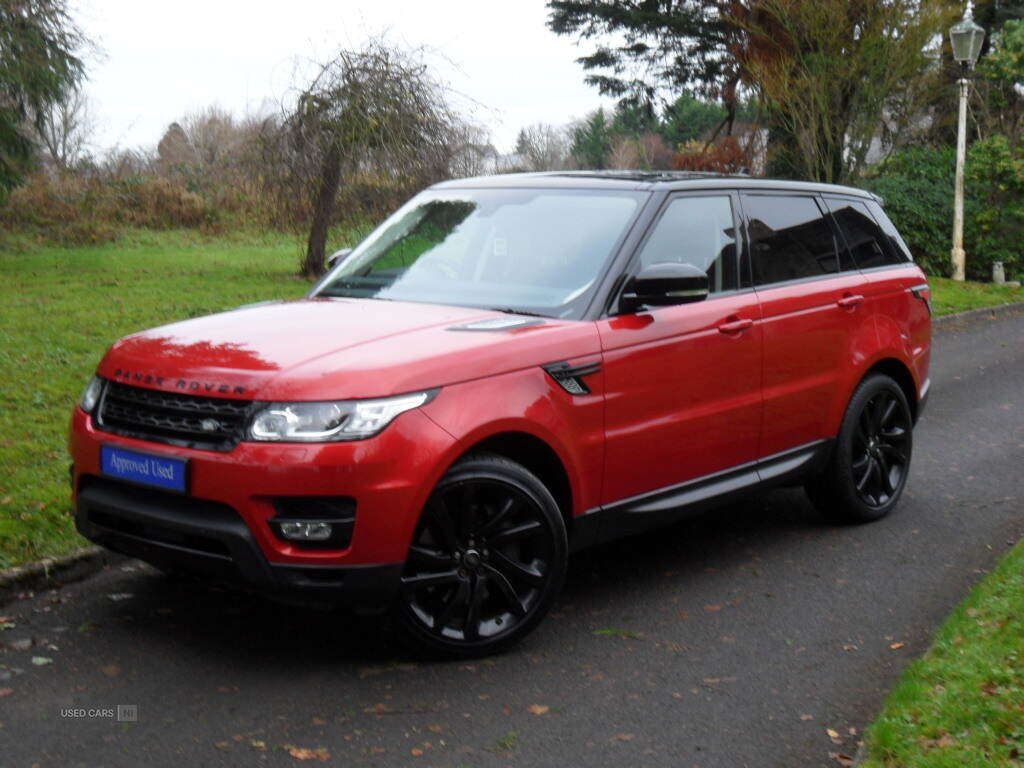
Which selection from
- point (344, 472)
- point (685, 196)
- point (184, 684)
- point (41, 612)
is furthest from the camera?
point (685, 196)

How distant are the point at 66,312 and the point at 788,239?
10825 millimetres

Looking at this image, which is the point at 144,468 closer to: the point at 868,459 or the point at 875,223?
the point at 868,459

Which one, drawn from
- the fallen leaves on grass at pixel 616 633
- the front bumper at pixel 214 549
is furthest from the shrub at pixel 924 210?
the front bumper at pixel 214 549

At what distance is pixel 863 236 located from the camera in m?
7.06

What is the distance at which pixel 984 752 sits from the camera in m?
3.73

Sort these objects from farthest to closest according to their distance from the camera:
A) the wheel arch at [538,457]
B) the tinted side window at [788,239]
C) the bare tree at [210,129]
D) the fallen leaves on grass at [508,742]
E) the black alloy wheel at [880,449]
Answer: the bare tree at [210,129] → the black alloy wheel at [880,449] → the tinted side window at [788,239] → the wheel arch at [538,457] → the fallen leaves on grass at [508,742]

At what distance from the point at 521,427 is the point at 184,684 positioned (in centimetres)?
155

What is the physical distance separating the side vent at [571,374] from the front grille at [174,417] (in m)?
1.23

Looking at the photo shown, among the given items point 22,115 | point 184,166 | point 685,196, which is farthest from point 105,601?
point 184,166

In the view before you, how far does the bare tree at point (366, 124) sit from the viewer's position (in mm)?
19672

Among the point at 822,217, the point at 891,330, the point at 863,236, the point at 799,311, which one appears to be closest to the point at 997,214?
the point at 863,236

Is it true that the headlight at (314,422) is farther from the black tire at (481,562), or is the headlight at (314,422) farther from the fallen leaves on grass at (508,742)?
the fallen leaves on grass at (508,742)

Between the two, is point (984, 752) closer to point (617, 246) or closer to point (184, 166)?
point (617, 246)

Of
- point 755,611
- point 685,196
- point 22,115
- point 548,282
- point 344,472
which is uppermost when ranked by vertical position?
point 22,115
